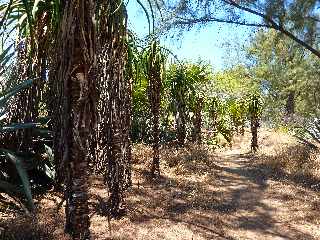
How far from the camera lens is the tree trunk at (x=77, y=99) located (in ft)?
14.0

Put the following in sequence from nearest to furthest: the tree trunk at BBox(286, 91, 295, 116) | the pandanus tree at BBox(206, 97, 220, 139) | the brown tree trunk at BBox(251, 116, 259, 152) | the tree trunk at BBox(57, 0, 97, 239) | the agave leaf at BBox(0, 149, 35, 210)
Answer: the tree trunk at BBox(57, 0, 97, 239) < the agave leaf at BBox(0, 149, 35, 210) < the brown tree trunk at BBox(251, 116, 259, 152) < the pandanus tree at BBox(206, 97, 220, 139) < the tree trunk at BBox(286, 91, 295, 116)

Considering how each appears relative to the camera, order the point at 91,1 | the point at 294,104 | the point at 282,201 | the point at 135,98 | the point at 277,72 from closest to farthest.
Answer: the point at 91,1, the point at 282,201, the point at 135,98, the point at 277,72, the point at 294,104

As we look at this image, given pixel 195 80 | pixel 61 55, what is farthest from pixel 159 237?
pixel 195 80

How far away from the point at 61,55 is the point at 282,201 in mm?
5315

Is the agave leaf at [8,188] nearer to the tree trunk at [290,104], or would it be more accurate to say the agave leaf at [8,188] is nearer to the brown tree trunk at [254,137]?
the brown tree trunk at [254,137]

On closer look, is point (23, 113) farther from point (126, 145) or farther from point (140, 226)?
point (140, 226)

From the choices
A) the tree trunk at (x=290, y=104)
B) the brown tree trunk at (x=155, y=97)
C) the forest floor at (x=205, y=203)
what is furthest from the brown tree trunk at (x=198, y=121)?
the tree trunk at (x=290, y=104)

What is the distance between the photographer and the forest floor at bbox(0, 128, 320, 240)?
20.9 ft

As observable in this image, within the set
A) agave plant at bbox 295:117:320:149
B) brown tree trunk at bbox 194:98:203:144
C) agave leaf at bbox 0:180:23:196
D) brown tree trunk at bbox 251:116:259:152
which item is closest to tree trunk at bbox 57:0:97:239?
agave leaf at bbox 0:180:23:196

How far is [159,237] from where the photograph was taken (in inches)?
239

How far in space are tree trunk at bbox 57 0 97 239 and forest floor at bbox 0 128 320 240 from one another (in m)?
0.47

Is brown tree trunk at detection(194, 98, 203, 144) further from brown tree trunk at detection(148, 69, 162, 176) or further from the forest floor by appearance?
brown tree trunk at detection(148, 69, 162, 176)

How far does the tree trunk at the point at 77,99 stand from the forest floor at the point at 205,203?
469 mm

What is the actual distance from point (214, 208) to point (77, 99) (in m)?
3.94
